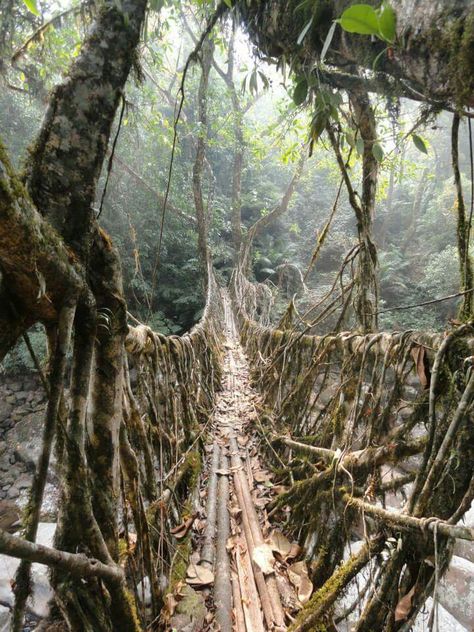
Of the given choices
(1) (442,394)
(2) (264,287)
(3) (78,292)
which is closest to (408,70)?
(1) (442,394)

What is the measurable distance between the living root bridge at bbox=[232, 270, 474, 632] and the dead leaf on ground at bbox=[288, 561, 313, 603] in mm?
43

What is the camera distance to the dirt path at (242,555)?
1028 mm

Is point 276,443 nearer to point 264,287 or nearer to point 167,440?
point 167,440

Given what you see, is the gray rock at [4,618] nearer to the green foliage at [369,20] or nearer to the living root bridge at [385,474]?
the living root bridge at [385,474]

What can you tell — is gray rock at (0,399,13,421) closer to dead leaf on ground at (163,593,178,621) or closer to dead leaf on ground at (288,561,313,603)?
dead leaf on ground at (163,593,178,621)

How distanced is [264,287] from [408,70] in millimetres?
5813

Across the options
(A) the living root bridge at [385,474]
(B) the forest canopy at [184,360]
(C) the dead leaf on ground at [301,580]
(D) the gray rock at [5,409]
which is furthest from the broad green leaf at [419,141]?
(D) the gray rock at [5,409]

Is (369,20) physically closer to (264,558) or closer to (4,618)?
(264,558)

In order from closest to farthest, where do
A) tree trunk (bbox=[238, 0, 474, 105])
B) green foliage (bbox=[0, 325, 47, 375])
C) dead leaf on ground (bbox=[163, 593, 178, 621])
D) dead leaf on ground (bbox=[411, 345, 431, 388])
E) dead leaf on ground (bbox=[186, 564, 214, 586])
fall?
tree trunk (bbox=[238, 0, 474, 105]) < dead leaf on ground (bbox=[411, 345, 431, 388]) < dead leaf on ground (bbox=[163, 593, 178, 621]) < dead leaf on ground (bbox=[186, 564, 214, 586]) < green foliage (bbox=[0, 325, 47, 375])

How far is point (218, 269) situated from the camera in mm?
9680

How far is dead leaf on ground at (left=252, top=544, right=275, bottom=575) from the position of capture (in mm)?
1153

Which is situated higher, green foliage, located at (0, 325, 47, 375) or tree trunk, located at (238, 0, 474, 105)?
tree trunk, located at (238, 0, 474, 105)

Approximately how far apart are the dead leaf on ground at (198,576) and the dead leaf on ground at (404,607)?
68cm

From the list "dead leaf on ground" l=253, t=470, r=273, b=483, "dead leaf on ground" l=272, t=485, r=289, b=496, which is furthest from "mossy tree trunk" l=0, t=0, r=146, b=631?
"dead leaf on ground" l=253, t=470, r=273, b=483
